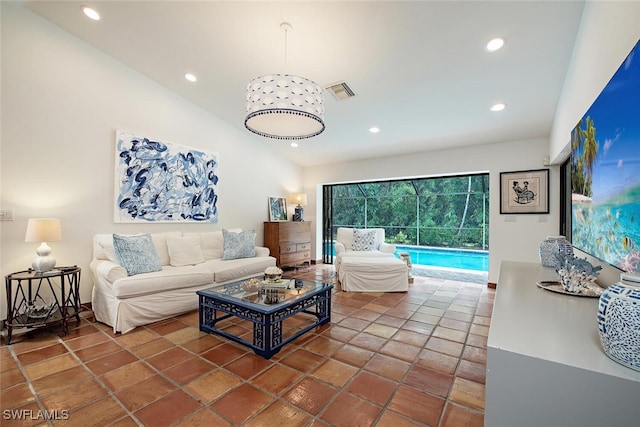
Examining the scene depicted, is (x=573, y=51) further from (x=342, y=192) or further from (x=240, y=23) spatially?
(x=342, y=192)

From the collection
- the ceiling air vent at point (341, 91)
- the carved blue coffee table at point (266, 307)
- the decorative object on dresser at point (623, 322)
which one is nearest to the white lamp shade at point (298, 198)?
the ceiling air vent at point (341, 91)

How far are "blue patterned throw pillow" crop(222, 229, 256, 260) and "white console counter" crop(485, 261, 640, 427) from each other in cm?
383

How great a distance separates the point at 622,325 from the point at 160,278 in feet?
11.4

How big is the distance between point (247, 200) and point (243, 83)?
7.59ft

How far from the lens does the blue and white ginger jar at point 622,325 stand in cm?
80

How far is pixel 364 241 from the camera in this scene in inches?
204

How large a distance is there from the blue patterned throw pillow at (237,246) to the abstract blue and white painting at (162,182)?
606mm

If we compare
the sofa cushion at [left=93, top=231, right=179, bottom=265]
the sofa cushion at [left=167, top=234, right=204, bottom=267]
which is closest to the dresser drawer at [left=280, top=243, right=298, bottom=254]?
the sofa cushion at [left=167, top=234, right=204, bottom=267]

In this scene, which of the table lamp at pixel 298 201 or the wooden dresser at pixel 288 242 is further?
the table lamp at pixel 298 201

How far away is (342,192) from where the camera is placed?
27.6 feet

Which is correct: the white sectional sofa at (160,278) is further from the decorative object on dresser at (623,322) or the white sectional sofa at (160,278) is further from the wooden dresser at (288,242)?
the decorative object on dresser at (623,322)

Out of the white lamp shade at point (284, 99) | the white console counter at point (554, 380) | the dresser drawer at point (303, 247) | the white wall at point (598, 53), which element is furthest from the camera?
the dresser drawer at point (303, 247)

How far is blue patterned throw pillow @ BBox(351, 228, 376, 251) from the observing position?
5.16 meters

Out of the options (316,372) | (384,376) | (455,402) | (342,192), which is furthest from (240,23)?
(342,192)
